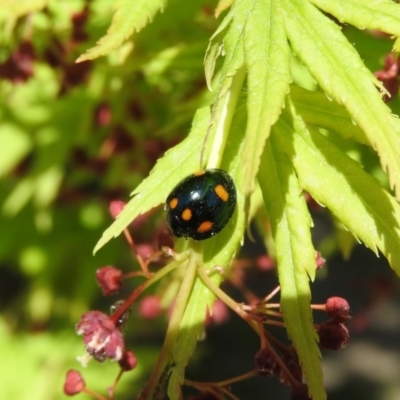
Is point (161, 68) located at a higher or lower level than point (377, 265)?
higher

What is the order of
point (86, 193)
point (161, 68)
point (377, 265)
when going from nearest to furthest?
point (161, 68)
point (86, 193)
point (377, 265)

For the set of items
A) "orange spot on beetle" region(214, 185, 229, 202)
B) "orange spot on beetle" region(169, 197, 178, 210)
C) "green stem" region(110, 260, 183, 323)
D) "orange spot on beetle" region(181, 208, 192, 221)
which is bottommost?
"green stem" region(110, 260, 183, 323)

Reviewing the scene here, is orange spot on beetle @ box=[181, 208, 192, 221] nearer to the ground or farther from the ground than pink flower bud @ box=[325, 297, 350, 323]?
farther from the ground

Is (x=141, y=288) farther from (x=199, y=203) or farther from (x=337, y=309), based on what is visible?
(x=337, y=309)

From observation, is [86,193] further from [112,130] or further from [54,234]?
[112,130]

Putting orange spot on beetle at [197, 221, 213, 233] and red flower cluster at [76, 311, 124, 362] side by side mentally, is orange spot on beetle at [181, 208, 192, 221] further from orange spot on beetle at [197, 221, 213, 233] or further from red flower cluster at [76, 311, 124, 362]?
red flower cluster at [76, 311, 124, 362]

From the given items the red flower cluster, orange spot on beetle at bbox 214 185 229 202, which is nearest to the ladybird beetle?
orange spot on beetle at bbox 214 185 229 202

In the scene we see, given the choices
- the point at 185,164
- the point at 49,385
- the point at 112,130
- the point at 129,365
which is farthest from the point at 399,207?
the point at 49,385

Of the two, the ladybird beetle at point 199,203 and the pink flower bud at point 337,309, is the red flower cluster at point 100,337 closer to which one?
the ladybird beetle at point 199,203
